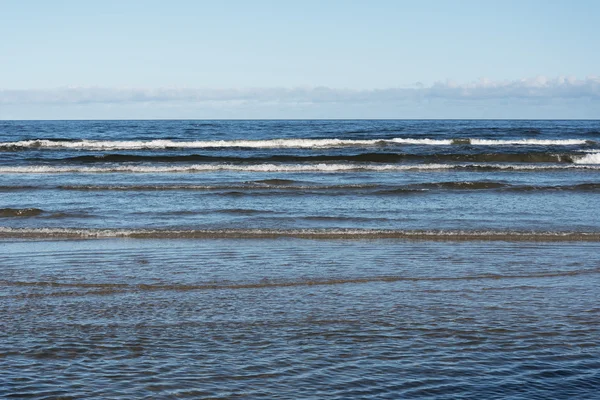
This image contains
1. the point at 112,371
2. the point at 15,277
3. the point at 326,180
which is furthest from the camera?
the point at 326,180

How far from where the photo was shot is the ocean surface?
17.7ft

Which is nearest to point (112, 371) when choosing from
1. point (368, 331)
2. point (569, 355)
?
point (368, 331)

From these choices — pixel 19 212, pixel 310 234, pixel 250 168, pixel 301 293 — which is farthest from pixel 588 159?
pixel 301 293

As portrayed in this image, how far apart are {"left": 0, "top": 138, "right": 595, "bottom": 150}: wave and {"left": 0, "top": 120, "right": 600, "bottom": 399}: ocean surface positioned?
22239 mm

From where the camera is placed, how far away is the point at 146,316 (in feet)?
23.6

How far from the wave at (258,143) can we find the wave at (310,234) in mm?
28813

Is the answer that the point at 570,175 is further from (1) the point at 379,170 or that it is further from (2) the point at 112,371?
(2) the point at 112,371

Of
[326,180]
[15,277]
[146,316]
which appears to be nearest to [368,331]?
[146,316]

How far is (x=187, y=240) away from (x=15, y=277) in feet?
12.3

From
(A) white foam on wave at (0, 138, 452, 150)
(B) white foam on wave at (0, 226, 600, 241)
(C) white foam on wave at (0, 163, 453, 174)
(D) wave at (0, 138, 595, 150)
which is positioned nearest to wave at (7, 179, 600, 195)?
(C) white foam on wave at (0, 163, 453, 174)

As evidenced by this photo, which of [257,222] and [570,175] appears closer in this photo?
[257,222]

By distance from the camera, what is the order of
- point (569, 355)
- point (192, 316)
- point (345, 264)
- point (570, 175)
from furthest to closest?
point (570, 175) < point (345, 264) < point (192, 316) < point (569, 355)

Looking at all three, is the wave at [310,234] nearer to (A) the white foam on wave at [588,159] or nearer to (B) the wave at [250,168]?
(B) the wave at [250,168]

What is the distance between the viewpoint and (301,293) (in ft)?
27.0
